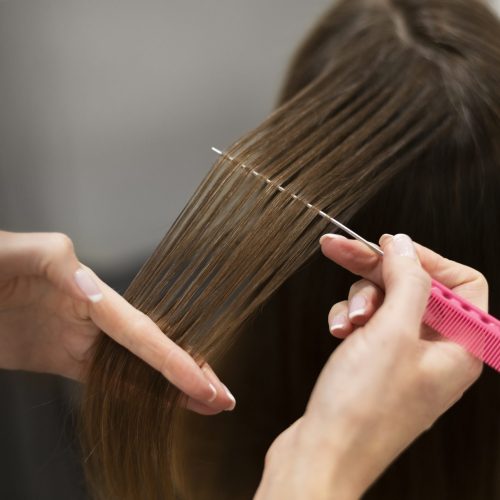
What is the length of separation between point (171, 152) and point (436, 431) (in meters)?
0.65

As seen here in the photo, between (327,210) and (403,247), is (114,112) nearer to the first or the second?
(327,210)

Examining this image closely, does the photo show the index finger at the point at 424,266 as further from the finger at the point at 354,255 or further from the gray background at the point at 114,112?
the gray background at the point at 114,112

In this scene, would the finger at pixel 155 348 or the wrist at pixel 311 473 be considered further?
the finger at pixel 155 348

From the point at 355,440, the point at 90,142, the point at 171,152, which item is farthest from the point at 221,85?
the point at 355,440

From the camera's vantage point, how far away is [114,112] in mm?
1155

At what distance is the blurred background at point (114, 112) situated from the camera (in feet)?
3.56

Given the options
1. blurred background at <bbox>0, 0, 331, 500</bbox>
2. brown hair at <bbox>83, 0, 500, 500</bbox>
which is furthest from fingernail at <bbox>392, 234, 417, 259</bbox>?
blurred background at <bbox>0, 0, 331, 500</bbox>

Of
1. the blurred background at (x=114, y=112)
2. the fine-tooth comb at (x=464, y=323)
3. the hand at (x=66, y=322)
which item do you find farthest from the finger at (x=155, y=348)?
the blurred background at (x=114, y=112)

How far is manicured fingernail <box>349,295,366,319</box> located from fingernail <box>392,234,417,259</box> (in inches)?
2.5

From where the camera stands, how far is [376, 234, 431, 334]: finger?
1.85 ft

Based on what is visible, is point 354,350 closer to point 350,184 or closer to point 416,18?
point 350,184

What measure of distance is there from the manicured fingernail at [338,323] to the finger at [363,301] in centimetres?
1

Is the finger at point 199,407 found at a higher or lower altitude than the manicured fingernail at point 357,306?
lower

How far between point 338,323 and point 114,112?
2.22 ft
